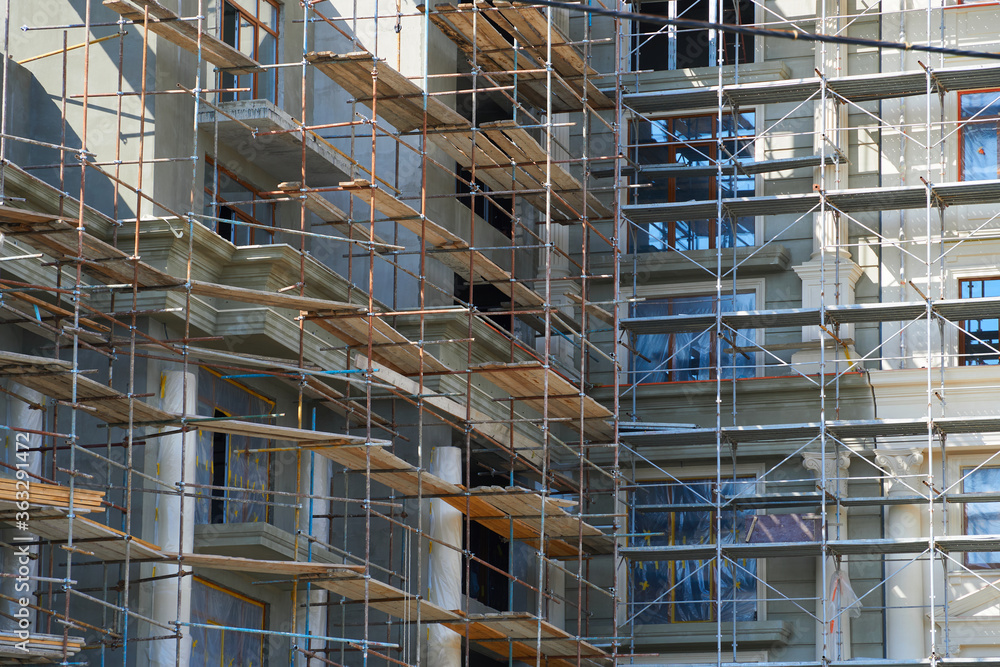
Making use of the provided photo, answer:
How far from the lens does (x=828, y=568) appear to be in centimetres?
2772

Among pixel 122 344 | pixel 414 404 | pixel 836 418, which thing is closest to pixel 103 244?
pixel 122 344

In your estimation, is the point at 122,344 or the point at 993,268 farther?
the point at 993,268

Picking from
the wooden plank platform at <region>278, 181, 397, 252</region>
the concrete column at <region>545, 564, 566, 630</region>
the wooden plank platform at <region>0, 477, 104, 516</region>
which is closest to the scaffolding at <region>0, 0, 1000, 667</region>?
the wooden plank platform at <region>0, 477, 104, 516</region>

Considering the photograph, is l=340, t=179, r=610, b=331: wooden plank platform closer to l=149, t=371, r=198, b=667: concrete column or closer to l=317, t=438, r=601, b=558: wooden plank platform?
l=317, t=438, r=601, b=558: wooden plank platform

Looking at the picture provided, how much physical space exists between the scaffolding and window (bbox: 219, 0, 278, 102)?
0.06 m

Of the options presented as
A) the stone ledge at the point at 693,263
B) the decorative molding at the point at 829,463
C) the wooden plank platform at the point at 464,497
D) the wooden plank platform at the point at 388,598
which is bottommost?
the wooden plank platform at the point at 388,598

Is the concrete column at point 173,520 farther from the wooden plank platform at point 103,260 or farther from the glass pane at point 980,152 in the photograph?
the glass pane at point 980,152

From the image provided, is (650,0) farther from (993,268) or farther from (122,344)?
(122,344)

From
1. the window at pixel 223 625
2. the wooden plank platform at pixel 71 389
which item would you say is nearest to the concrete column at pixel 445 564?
the window at pixel 223 625

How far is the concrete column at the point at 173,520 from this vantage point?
1998 centimetres

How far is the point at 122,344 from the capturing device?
64.0ft

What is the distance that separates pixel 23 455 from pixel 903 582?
49.1ft

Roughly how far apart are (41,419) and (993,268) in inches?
658

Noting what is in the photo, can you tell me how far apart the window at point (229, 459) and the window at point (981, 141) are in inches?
529
